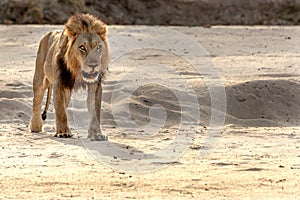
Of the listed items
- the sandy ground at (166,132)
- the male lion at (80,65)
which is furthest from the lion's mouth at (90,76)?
the sandy ground at (166,132)

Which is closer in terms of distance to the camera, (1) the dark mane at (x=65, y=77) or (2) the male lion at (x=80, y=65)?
(2) the male lion at (x=80, y=65)

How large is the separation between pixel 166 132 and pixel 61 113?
46.5 inches

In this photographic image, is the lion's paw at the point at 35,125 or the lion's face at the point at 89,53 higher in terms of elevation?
the lion's face at the point at 89,53

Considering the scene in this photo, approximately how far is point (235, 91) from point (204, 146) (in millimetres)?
3060

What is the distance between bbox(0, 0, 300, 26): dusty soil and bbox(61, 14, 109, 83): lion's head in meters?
14.3

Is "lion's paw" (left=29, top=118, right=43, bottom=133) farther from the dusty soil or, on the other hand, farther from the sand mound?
the dusty soil

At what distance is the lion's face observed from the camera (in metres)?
9.15

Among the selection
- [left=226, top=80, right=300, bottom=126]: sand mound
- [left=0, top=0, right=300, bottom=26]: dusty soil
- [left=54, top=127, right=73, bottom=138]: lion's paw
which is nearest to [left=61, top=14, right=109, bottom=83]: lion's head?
[left=54, top=127, right=73, bottom=138]: lion's paw

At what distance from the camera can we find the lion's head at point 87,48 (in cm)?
916

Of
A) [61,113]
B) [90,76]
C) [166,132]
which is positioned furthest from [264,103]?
[61,113]

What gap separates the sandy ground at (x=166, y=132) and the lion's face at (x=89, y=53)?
682 millimetres

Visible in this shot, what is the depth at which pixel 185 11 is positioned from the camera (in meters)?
Answer: 26.4

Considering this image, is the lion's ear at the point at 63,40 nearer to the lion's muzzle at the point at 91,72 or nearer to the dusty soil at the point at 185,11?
the lion's muzzle at the point at 91,72

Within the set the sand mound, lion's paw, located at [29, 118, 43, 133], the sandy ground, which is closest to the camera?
the sandy ground
